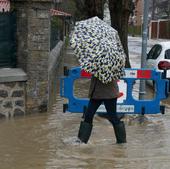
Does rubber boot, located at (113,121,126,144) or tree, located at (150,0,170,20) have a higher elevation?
tree, located at (150,0,170,20)

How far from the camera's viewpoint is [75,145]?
27.1 ft

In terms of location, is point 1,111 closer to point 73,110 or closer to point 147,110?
point 73,110

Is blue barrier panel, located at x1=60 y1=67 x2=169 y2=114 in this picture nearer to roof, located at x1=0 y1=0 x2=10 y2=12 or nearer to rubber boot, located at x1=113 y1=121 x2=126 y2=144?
rubber boot, located at x1=113 y1=121 x2=126 y2=144

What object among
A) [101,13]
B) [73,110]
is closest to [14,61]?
[73,110]

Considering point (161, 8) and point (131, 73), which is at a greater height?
point (161, 8)

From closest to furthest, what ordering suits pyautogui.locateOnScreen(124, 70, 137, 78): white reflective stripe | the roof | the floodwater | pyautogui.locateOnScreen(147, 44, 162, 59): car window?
the floodwater
pyautogui.locateOnScreen(124, 70, 137, 78): white reflective stripe
the roof
pyautogui.locateOnScreen(147, 44, 162, 59): car window

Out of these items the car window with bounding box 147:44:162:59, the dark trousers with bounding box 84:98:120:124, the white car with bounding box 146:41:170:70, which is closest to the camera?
the dark trousers with bounding box 84:98:120:124

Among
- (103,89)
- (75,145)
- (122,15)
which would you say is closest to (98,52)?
(103,89)

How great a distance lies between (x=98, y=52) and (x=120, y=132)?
1.34 m

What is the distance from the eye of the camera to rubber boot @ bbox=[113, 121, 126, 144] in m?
8.21

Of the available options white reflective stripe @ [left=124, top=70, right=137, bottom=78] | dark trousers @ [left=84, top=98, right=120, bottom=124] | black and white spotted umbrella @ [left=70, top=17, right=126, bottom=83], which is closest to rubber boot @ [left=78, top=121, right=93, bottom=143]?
dark trousers @ [left=84, top=98, right=120, bottom=124]

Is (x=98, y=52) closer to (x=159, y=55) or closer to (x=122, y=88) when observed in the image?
(x=122, y=88)

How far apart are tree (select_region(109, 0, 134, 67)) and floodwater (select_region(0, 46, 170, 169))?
21.5 feet

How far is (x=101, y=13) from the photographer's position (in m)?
17.3
